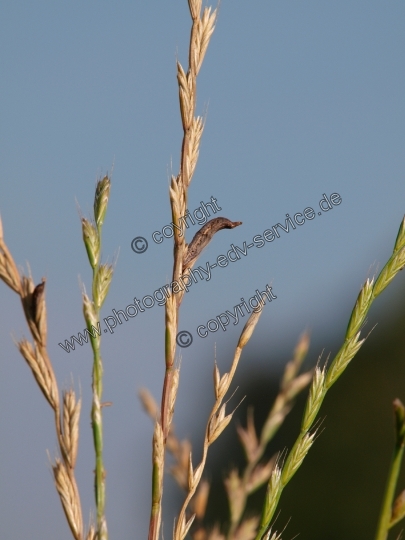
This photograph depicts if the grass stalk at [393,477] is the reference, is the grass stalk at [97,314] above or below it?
above

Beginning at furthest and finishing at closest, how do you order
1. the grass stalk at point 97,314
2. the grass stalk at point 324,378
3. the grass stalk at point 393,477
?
the grass stalk at point 324,378, the grass stalk at point 97,314, the grass stalk at point 393,477

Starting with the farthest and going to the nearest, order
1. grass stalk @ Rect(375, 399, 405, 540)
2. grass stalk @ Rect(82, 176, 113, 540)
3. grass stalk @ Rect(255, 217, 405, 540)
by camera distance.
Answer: grass stalk @ Rect(255, 217, 405, 540), grass stalk @ Rect(82, 176, 113, 540), grass stalk @ Rect(375, 399, 405, 540)

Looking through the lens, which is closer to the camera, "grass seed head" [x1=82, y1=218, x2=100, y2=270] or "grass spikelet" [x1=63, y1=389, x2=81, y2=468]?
"grass spikelet" [x1=63, y1=389, x2=81, y2=468]

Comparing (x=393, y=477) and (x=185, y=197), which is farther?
(x=185, y=197)

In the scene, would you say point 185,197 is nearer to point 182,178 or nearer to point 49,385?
point 182,178

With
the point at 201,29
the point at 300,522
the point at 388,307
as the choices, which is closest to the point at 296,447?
the point at 201,29

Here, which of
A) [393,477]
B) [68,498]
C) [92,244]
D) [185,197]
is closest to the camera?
[393,477]

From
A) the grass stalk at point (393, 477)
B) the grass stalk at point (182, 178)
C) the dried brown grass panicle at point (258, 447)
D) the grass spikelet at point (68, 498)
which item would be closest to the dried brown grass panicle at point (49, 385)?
the grass spikelet at point (68, 498)

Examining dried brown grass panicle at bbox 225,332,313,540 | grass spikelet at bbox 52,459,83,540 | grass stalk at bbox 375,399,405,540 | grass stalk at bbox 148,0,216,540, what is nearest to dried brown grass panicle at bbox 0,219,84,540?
grass spikelet at bbox 52,459,83,540

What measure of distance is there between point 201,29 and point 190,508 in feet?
2.57

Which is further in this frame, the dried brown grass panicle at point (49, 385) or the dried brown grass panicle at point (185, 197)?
the dried brown grass panicle at point (185, 197)

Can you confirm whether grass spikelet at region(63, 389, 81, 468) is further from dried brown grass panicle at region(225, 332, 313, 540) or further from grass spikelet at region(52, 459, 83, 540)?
dried brown grass panicle at region(225, 332, 313, 540)

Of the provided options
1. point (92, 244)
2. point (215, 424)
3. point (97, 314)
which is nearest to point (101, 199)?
point (92, 244)

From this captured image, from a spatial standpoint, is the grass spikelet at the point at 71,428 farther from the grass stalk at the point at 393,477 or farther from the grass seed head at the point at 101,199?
the grass stalk at the point at 393,477
